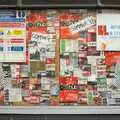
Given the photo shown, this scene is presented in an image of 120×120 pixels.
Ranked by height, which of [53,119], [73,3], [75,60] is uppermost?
[73,3]

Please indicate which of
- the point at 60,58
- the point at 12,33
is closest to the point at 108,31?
the point at 60,58

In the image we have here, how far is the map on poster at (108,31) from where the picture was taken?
15664 millimetres

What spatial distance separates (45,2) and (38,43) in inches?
27.4

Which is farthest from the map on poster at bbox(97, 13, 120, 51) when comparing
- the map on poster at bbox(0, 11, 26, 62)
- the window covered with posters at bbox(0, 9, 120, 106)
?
the map on poster at bbox(0, 11, 26, 62)

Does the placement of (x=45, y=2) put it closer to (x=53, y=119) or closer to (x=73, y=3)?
(x=73, y=3)

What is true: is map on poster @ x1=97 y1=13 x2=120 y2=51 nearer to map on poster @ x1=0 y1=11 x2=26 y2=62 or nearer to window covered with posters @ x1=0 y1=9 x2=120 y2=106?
window covered with posters @ x1=0 y1=9 x2=120 y2=106

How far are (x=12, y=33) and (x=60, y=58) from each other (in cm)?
91

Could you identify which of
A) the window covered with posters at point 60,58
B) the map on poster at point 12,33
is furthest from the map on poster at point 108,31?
the map on poster at point 12,33

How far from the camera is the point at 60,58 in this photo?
1567cm

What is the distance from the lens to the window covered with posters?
1565 centimetres

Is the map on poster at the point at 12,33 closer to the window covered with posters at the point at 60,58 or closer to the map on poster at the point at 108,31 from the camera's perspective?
the window covered with posters at the point at 60,58

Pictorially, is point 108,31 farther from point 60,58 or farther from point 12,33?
point 12,33

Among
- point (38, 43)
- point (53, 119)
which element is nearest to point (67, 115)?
point (53, 119)

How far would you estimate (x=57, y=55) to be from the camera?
51.4 ft
